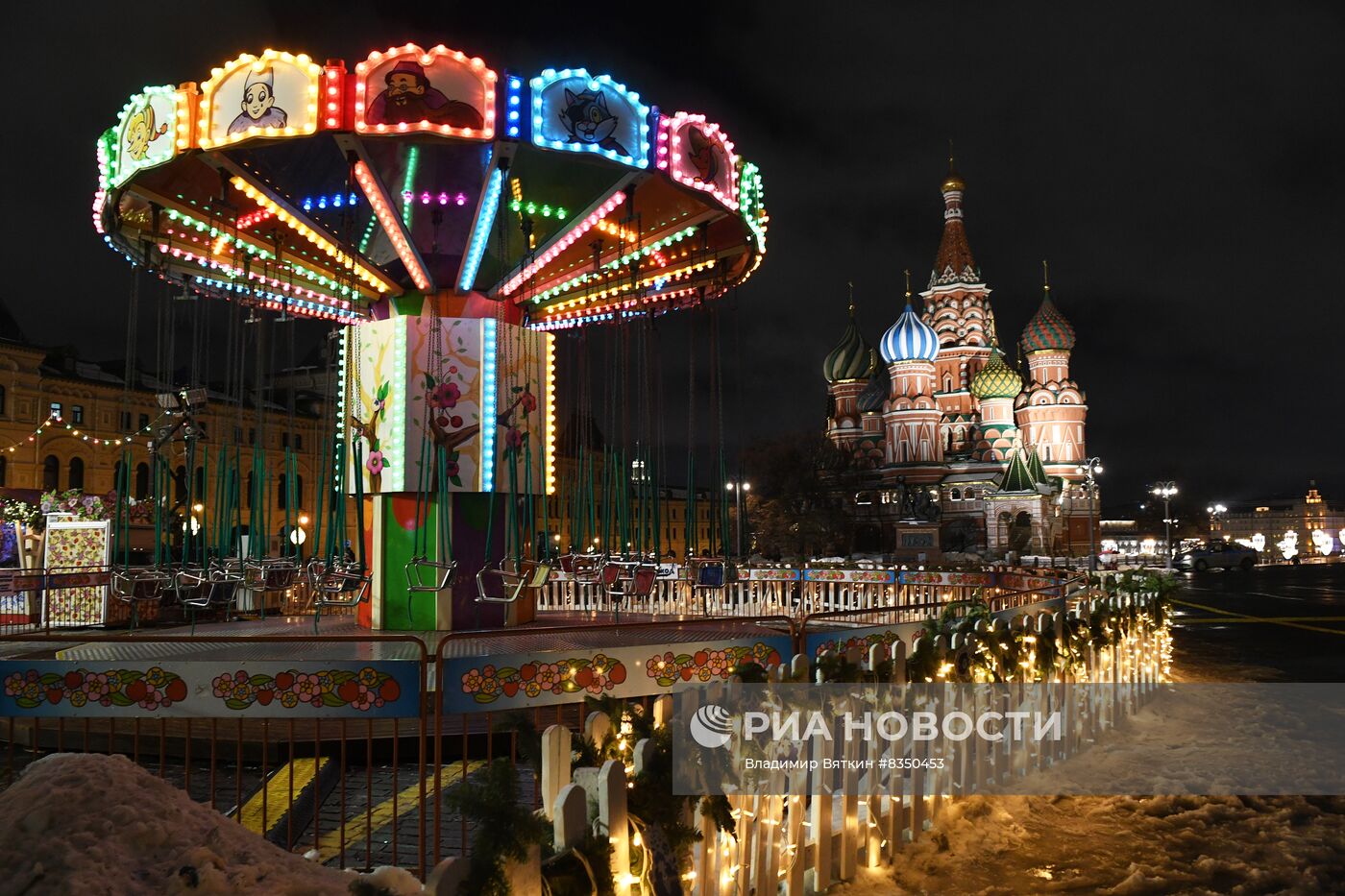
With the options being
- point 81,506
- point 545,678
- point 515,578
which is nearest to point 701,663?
point 545,678

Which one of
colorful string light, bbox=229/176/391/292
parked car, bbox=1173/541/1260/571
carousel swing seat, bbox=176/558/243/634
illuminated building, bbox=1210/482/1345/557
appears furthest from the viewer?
illuminated building, bbox=1210/482/1345/557

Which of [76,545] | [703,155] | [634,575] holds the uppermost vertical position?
[703,155]

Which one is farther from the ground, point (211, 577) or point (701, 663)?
point (211, 577)

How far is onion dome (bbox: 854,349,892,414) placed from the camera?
2611 inches

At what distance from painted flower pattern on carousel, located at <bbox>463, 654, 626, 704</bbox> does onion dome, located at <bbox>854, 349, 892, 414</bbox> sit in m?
59.2

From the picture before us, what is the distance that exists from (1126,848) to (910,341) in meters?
57.6

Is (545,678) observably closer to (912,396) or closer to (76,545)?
(76,545)

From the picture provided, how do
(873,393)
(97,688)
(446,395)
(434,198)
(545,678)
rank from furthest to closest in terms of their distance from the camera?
1. (873,393)
2. (446,395)
3. (434,198)
4. (545,678)
5. (97,688)

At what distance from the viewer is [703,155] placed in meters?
10.8

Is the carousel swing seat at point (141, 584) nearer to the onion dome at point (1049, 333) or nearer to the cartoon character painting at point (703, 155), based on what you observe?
the cartoon character painting at point (703, 155)

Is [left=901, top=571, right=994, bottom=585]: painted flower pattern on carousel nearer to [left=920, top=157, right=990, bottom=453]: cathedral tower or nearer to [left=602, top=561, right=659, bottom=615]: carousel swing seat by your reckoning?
[left=602, top=561, right=659, bottom=615]: carousel swing seat

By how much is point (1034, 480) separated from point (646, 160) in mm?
49073

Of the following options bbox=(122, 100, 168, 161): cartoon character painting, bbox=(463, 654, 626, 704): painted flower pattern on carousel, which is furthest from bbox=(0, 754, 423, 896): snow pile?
bbox=(122, 100, 168, 161): cartoon character painting

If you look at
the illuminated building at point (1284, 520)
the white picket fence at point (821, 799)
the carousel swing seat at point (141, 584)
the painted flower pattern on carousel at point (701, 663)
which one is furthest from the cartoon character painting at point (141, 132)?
the illuminated building at point (1284, 520)
